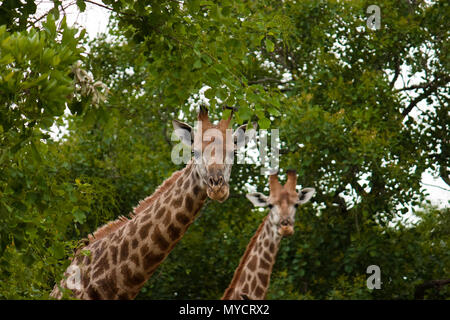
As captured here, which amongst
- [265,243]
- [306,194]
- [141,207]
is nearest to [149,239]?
[141,207]

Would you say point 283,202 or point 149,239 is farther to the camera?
point 283,202

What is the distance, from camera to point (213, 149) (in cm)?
686

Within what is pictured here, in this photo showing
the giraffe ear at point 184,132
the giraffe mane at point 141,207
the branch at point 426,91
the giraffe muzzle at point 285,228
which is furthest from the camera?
the branch at point 426,91

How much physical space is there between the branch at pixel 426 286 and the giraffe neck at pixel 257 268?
4.60 metres

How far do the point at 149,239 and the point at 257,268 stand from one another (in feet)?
9.19

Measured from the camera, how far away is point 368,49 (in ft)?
48.5

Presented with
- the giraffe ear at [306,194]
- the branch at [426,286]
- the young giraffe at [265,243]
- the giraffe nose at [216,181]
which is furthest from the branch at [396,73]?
the giraffe nose at [216,181]

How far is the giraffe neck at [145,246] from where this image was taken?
23.4 ft

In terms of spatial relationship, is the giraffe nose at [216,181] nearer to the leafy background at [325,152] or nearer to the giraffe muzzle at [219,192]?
the giraffe muzzle at [219,192]

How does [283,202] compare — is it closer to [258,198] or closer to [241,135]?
[258,198]

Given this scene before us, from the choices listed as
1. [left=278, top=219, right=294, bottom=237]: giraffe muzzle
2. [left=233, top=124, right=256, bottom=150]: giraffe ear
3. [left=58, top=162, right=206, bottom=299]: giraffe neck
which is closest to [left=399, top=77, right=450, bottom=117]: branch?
[left=278, top=219, right=294, bottom=237]: giraffe muzzle

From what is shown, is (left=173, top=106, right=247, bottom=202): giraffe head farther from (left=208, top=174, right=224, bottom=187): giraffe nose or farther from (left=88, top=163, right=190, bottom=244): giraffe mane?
(left=88, top=163, right=190, bottom=244): giraffe mane

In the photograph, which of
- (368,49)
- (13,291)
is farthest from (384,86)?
(13,291)
